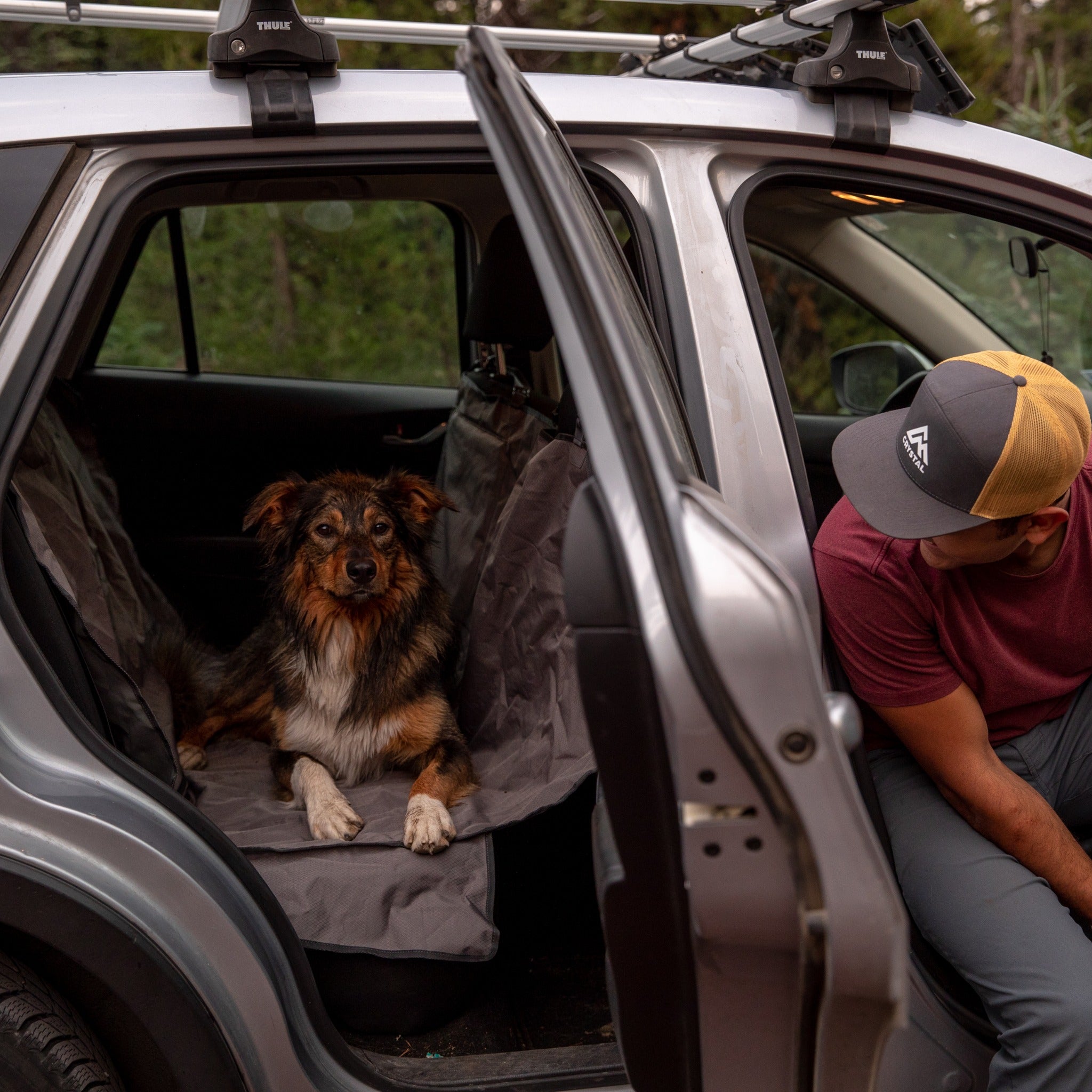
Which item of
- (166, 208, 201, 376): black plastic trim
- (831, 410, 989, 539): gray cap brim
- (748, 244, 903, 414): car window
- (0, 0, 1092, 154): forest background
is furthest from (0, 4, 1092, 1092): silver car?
(0, 0, 1092, 154): forest background

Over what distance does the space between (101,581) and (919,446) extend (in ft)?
6.74

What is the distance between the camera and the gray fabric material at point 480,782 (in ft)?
6.95

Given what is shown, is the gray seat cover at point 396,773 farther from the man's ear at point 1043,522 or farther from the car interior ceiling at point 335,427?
the man's ear at point 1043,522

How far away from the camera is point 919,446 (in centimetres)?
175

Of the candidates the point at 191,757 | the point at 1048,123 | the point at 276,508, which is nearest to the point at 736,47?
the point at 276,508

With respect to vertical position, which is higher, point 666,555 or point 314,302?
point 666,555

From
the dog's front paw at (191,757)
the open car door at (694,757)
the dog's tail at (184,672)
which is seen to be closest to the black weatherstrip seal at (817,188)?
the open car door at (694,757)

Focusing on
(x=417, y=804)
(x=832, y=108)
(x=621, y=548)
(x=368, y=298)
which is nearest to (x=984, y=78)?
(x=368, y=298)

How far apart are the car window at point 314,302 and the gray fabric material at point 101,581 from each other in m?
3.43

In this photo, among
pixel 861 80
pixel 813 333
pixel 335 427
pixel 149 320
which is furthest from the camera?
pixel 813 333

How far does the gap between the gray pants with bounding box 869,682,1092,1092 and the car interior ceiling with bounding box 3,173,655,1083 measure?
0.65 m

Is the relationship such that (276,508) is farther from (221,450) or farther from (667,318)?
(667,318)

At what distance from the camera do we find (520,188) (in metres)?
1.26

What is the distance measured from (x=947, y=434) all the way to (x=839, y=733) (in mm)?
759
